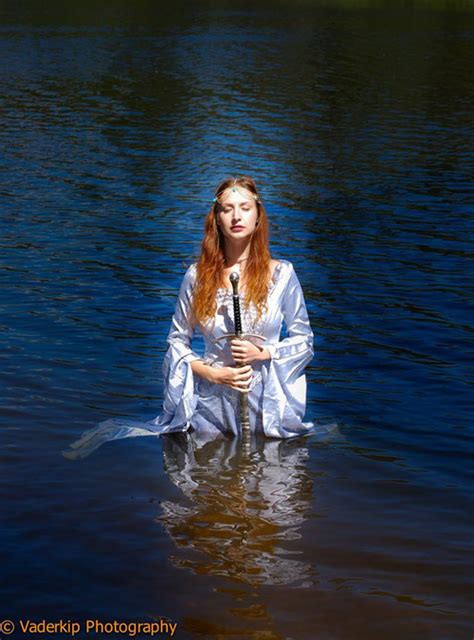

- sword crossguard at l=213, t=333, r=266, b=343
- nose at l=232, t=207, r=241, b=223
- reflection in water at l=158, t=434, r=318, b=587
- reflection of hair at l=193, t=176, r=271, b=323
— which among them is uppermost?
nose at l=232, t=207, r=241, b=223

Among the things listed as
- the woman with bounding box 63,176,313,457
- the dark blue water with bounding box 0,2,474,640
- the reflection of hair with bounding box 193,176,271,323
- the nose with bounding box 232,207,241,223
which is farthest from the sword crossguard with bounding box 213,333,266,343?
the dark blue water with bounding box 0,2,474,640

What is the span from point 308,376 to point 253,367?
8.58 feet

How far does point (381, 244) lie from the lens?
15.8 m

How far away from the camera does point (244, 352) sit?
7250 millimetres

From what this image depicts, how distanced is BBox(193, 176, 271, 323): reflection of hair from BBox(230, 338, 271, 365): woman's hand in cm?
29

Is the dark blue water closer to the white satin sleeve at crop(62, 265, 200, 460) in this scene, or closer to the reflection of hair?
the white satin sleeve at crop(62, 265, 200, 460)

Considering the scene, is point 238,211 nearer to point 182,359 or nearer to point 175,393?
point 182,359

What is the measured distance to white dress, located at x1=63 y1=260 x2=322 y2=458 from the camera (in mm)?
7531

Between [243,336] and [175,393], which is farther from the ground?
[243,336]

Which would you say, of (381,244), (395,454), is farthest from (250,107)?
(395,454)

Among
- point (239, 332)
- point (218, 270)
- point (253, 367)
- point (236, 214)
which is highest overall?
point (236, 214)

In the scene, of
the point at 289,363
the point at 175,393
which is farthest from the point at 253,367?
the point at 175,393

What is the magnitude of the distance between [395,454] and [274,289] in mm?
1664

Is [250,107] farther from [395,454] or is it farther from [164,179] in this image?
[395,454]
